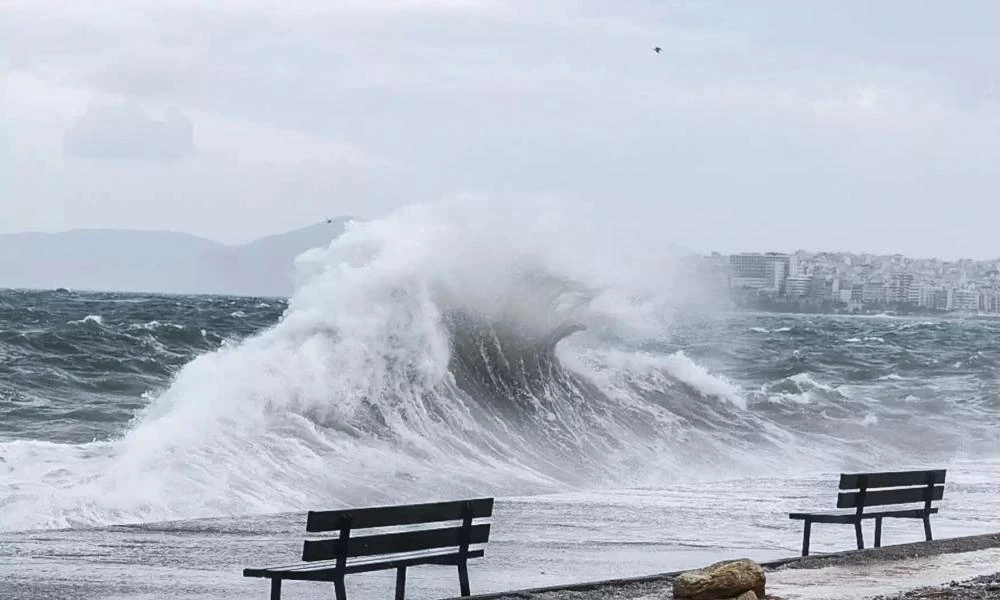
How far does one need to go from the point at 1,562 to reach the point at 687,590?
468 centimetres

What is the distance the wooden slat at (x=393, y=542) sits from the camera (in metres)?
8.23

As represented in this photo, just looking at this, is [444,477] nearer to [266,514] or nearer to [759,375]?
[266,514]

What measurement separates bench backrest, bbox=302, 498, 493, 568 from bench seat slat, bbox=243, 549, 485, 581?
5cm

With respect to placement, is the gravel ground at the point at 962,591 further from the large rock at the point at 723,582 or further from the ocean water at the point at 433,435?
the ocean water at the point at 433,435

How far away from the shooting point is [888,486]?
39.5 feet

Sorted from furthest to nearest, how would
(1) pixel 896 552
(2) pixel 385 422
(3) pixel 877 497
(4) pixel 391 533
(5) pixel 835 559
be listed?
(2) pixel 385 422 < (3) pixel 877 497 < (1) pixel 896 552 < (5) pixel 835 559 < (4) pixel 391 533

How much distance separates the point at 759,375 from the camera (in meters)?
38.3

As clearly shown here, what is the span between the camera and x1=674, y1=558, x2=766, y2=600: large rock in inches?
327

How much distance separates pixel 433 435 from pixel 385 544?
10.9m

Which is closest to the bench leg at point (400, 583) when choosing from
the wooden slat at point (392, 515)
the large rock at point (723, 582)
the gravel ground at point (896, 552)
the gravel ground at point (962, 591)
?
the wooden slat at point (392, 515)

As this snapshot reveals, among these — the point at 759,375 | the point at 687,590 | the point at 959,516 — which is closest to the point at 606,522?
the point at 959,516

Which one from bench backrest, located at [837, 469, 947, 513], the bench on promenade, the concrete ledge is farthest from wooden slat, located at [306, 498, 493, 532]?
bench backrest, located at [837, 469, 947, 513]

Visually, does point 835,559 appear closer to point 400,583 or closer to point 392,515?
point 400,583

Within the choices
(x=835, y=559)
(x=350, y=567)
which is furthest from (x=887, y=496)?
(x=350, y=567)
